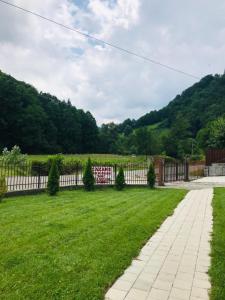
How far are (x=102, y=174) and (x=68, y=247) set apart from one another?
35.8ft

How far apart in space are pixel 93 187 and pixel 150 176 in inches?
125

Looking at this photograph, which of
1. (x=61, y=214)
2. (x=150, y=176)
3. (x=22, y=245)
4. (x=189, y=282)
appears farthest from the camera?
(x=150, y=176)

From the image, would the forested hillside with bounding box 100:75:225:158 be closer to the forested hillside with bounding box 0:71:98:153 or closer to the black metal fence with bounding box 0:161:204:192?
the forested hillside with bounding box 0:71:98:153

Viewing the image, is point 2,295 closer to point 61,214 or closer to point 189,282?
point 189,282

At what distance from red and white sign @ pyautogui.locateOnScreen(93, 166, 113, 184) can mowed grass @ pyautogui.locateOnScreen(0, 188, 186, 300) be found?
6.79 m

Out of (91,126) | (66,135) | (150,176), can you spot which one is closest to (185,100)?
(91,126)

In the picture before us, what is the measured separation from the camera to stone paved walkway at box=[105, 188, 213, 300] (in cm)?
378

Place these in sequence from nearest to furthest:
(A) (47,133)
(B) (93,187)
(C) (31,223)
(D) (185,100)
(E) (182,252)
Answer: (E) (182,252) → (C) (31,223) → (B) (93,187) → (A) (47,133) → (D) (185,100)

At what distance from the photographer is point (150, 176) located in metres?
16.3

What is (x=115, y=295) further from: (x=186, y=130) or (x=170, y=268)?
(x=186, y=130)

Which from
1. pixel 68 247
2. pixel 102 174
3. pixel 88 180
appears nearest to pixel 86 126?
pixel 102 174

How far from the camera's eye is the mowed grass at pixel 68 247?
12.1 ft

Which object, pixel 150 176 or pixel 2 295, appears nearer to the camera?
pixel 2 295

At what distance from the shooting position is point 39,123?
64.6 meters
